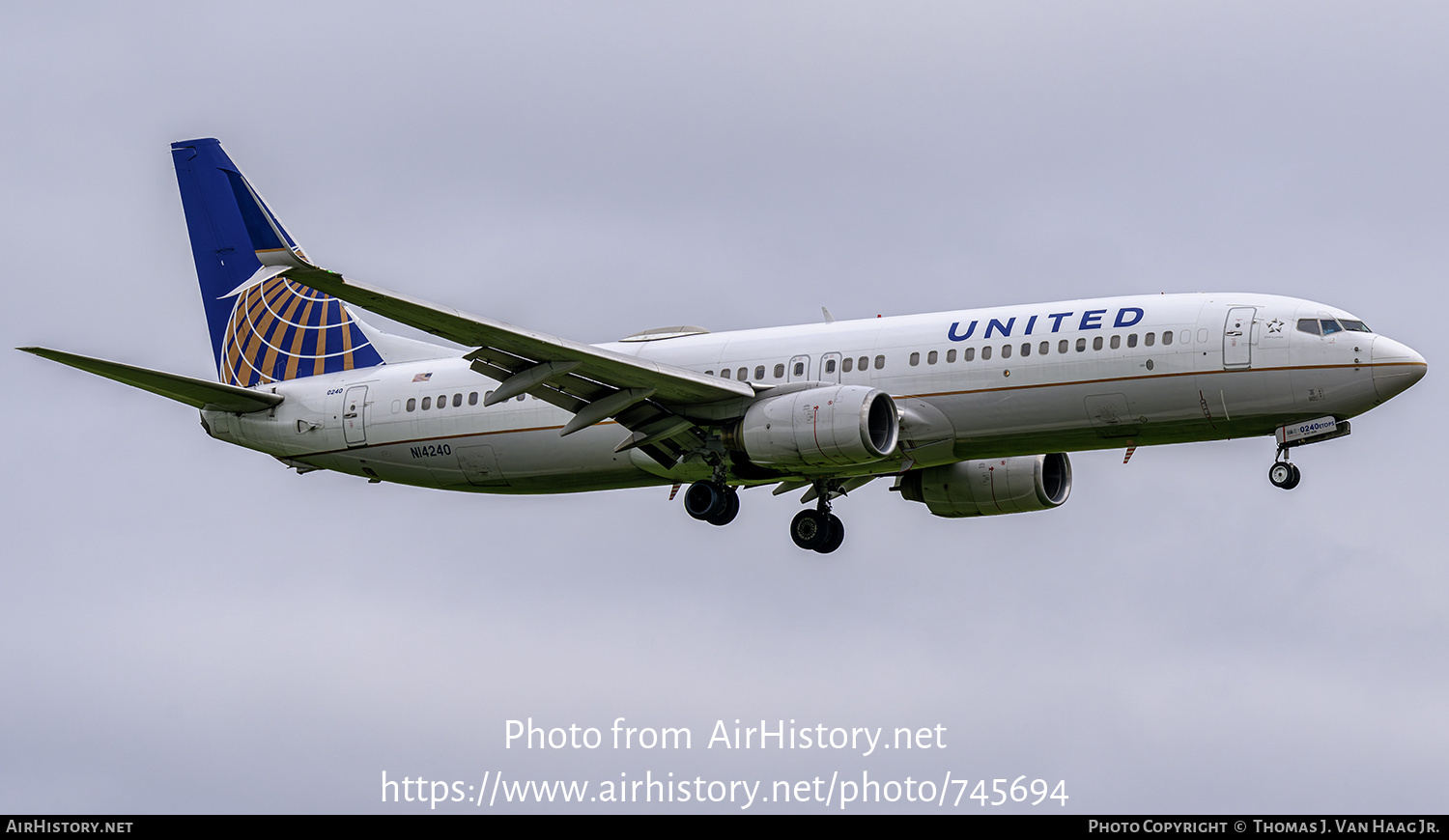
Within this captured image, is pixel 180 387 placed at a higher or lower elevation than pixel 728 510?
higher

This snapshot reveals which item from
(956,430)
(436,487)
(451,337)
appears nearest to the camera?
(451,337)

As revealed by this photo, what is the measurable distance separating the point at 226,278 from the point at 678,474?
15686 millimetres

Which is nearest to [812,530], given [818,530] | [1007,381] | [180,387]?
[818,530]

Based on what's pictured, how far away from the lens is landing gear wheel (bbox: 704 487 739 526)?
39500 mm

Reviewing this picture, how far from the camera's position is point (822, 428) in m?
36.8

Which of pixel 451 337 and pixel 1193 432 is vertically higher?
pixel 451 337

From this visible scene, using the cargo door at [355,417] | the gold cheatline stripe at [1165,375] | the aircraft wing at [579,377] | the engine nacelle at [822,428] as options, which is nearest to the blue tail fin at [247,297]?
the cargo door at [355,417]

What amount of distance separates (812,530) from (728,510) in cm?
401

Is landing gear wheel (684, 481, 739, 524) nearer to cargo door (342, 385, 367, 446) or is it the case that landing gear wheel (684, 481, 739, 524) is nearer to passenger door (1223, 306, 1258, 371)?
cargo door (342, 385, 367, 446)

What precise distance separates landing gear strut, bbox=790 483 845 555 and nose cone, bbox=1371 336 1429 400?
1331 cm

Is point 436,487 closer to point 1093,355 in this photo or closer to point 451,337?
point 451,337

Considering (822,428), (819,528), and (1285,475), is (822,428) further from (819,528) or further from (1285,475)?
(1285,475)

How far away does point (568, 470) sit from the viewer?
1658 inches

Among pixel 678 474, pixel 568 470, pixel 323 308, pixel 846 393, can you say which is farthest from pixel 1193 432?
pixel 323 308
